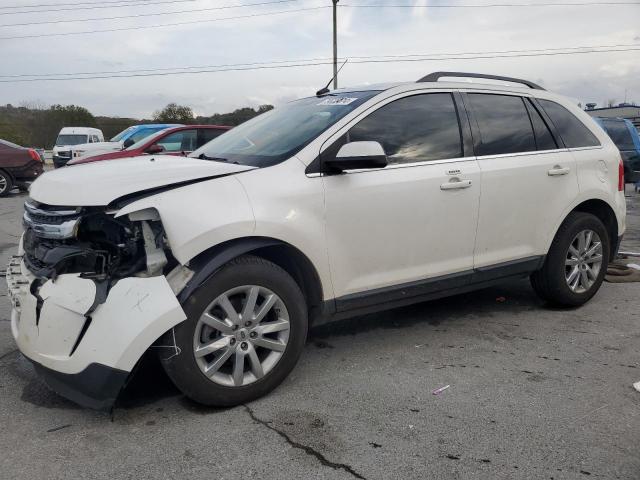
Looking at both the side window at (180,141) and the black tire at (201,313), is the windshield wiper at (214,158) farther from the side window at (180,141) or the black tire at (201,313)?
the side window at (180,141)

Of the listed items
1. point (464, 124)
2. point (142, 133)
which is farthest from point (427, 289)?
point (142, 133)

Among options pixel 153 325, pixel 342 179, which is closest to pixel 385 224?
pixel 342 179

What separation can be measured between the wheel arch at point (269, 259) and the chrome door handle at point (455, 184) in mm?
1122

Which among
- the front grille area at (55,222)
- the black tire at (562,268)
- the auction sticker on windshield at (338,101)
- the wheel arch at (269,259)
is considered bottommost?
the black tire at (562,268)

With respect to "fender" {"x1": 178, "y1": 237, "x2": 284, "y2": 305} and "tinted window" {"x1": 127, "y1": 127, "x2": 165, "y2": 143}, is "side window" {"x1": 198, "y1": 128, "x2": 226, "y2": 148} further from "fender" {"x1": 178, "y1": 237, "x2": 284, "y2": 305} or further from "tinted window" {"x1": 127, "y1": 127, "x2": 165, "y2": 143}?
"fender" {"x1": 178, "y1": 237, "x2": 284, "y2": 305}

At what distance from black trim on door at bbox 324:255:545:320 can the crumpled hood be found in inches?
41.5

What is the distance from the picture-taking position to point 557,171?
4.29 m

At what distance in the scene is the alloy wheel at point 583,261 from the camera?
4.54 m

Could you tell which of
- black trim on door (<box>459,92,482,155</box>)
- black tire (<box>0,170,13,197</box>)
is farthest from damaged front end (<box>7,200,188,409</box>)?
black tire (<box>0,170,13,197</box>)

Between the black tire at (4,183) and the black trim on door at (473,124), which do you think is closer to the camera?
the black trim on door at (473,124)

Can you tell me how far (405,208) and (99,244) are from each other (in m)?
1.84

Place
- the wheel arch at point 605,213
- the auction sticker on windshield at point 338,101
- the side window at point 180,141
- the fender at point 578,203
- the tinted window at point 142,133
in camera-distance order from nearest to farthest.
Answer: the auction sticker on windshield at point 338,101
the fender at point 578,203
the wheel arch at point 605,213
the side window at point 180,141
the tinted window at point 142,133

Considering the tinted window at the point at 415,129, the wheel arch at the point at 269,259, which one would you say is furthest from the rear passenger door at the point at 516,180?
the wheel arch at the point at 269,259

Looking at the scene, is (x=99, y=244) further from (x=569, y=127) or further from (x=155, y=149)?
(x=155, y=149)
